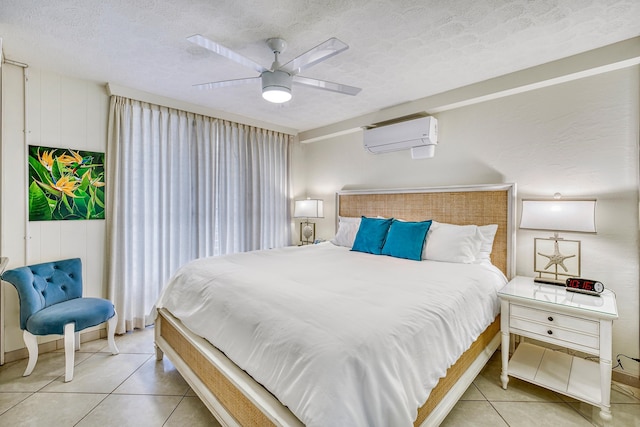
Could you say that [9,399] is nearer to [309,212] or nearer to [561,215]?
[309,212]

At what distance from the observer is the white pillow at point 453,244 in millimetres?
2648

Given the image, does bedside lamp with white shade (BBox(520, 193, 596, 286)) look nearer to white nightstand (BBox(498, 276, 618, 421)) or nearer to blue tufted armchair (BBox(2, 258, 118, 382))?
white nightstand (BBox(498, 276, 618, 421))

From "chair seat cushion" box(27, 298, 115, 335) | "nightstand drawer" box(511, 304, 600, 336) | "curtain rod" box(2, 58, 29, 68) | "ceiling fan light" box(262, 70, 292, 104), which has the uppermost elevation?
"curtain rod" box(2, 58, 29, 68)

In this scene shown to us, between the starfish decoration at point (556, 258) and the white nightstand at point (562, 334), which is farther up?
the starfish decoration at point (556, 258)

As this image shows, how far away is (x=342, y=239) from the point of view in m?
3.67

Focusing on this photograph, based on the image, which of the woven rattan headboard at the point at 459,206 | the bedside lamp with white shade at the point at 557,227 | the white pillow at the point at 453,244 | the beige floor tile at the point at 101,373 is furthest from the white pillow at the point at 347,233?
the beige floor tile at the point at 101,373

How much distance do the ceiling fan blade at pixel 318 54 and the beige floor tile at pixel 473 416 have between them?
239 cm

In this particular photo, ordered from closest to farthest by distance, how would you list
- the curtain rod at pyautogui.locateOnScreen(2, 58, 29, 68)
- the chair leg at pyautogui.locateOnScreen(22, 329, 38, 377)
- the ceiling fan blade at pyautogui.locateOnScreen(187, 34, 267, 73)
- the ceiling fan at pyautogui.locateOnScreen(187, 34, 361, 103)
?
the ceiling fan blade at pyautogui.locateOnScreen(187, 34, 267, 73) → the ceiling fan at pyautogui.locateOnScreen(187, 34, 361, 103) → the chair leg at pyautogui.locateOnScreen(22, 329, 38, 377) → the curtain rod at pyautogui.locateOnScreen(2, 58, 29, 68)

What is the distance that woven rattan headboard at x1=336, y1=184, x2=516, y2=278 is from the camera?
2.75 meters

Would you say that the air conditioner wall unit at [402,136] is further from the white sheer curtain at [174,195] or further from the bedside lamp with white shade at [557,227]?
the white sheer curtain at [174,195]

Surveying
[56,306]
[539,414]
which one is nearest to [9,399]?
[56,306]

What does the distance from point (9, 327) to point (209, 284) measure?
6.92 feet

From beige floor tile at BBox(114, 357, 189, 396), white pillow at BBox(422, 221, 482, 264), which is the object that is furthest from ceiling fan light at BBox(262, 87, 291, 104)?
beige floor tile at BBox(114, 357, 189, 396)

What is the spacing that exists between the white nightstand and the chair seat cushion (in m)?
3.24
